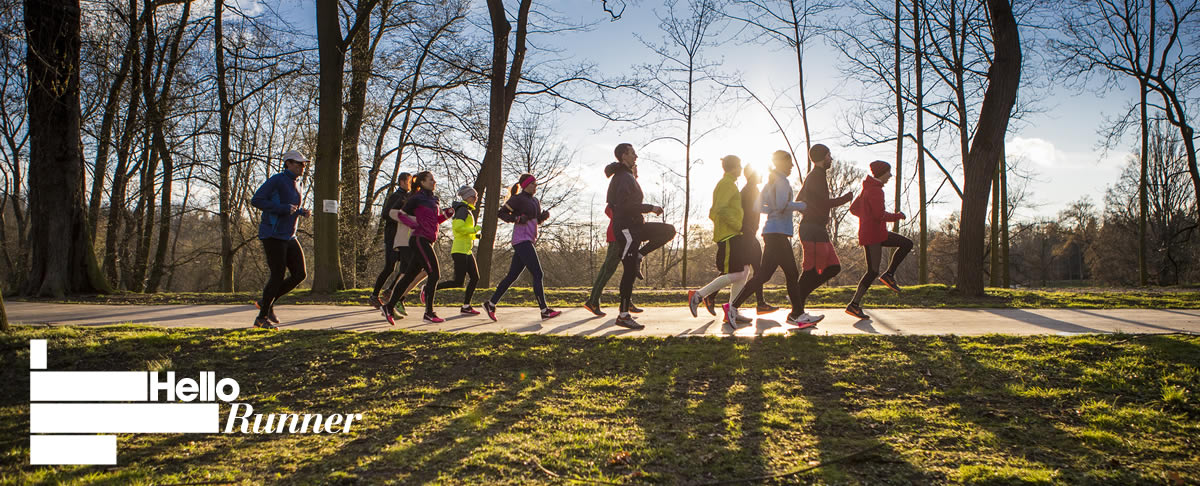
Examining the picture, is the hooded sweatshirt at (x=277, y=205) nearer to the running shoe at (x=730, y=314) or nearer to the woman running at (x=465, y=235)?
the woman running at (x=465, y=235)

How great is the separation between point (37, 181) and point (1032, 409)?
17172mm

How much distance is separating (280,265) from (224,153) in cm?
1650

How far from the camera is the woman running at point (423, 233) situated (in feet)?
25.2

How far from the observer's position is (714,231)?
6.70 m

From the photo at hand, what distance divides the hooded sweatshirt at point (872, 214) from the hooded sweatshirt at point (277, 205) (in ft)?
20.9

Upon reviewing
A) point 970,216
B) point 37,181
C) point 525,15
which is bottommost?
point 970,216

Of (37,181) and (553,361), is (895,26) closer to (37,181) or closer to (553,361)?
(553,361)

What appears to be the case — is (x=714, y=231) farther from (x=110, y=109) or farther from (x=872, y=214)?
(x=110, y=109)

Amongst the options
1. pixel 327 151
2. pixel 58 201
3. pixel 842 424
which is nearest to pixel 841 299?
pixel 842 424

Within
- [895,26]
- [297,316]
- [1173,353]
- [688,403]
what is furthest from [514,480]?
[895,26]

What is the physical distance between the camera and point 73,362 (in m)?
5.21

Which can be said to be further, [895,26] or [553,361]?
[895,26]

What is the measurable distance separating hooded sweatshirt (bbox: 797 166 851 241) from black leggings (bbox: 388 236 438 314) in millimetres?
4360

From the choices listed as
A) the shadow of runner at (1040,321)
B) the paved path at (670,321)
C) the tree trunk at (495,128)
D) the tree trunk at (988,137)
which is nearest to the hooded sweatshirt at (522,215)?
the paved path at (670,321)
